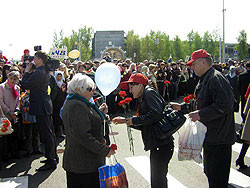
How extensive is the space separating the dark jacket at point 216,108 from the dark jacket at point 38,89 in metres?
3.18

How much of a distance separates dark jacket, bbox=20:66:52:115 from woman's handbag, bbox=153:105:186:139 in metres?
2.81

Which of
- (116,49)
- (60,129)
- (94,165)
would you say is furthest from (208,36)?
(94,165)

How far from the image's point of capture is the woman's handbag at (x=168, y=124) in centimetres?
315

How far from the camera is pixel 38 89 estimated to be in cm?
506

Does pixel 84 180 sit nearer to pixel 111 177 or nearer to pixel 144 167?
pixel 111 177

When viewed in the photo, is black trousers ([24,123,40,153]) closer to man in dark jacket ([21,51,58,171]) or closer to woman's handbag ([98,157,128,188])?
man in dark jacket ([21,51,58,171])

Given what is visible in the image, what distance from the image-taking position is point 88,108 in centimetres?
281

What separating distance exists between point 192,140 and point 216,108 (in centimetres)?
54

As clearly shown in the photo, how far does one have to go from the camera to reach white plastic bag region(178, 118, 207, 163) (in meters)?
3.22

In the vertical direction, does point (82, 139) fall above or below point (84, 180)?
above

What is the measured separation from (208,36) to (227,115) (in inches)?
2611

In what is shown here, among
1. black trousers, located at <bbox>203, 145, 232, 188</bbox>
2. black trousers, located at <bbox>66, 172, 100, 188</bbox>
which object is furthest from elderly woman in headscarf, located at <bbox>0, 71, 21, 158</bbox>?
black trousers, located at <bbox>203, 145, 232, 188</bbox>

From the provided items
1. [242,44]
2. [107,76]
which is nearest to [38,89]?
[107,76]

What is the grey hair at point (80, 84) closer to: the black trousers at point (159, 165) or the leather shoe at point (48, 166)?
the black trousers at point (159, 165)
